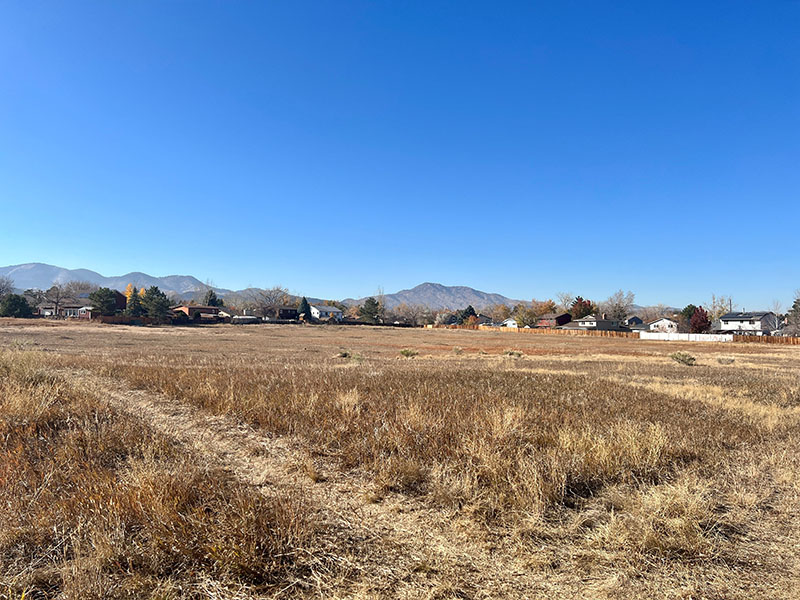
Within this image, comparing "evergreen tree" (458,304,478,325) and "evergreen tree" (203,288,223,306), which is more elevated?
"evergreen tree" (203,288,223,306)

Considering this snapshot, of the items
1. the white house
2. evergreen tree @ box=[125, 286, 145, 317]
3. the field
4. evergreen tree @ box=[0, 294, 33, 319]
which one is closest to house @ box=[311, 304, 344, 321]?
evergreen tree @ box=[125, 286, 145, 317]

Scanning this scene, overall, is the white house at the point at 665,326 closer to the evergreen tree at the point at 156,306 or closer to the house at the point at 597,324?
the house at the point at 597,324

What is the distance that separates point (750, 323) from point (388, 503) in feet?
452

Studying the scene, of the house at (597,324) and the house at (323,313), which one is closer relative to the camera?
the house at (597,324)

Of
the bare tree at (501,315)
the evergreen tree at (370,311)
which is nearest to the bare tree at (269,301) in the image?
the evergreen tree at (370,311)

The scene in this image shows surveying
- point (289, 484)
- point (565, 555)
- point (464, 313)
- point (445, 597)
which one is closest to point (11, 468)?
point (289, 484)

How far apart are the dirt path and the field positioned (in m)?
0.02

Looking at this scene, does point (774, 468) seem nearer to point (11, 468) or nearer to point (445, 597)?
point (445, 597)

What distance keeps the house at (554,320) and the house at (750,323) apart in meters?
41.5

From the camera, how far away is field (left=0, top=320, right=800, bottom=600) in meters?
3.58

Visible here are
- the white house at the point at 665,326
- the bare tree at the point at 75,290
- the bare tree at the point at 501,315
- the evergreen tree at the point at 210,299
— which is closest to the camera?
the white house at the point at 665,326

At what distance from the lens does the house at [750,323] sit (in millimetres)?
105750

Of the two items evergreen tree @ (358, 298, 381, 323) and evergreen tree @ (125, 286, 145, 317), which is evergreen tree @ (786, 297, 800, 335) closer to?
evergreen tree @ (358, 298, 381, 323)

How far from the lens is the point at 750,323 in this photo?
10750 cm
